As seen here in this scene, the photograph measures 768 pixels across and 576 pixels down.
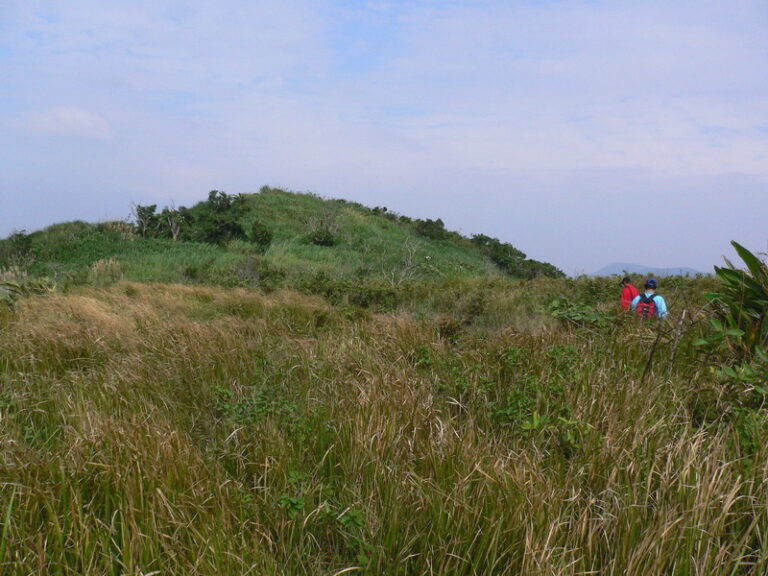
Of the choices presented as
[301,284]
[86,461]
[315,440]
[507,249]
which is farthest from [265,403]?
[507,249]

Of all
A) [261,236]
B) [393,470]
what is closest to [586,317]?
[393,470]

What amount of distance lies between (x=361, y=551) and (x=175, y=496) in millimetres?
918

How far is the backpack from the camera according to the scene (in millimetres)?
6636

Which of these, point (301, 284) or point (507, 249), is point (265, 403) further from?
point (507, 249)

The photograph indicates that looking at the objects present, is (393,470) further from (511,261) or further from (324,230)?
(511,261)

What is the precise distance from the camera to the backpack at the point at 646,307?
6636mm

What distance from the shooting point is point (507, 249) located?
105ft

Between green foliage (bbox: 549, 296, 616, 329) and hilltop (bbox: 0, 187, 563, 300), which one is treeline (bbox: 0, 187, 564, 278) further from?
green foliage (bbox: 549, 296, 616, 329)

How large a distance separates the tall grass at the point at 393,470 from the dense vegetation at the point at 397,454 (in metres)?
0.02

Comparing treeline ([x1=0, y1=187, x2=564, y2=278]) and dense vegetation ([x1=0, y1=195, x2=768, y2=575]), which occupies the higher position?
treeline ([x1=0, y1=187, x2=564, y2=278])

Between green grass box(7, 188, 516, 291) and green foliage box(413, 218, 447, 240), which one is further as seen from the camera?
green foliage box(413, 218, 447, 240)

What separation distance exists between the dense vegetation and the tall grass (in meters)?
0.02

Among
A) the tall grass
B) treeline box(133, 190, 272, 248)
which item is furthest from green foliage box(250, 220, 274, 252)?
the tall grass

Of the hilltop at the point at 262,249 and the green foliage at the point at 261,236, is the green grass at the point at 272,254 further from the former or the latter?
the green foliage at the point at 261,236
